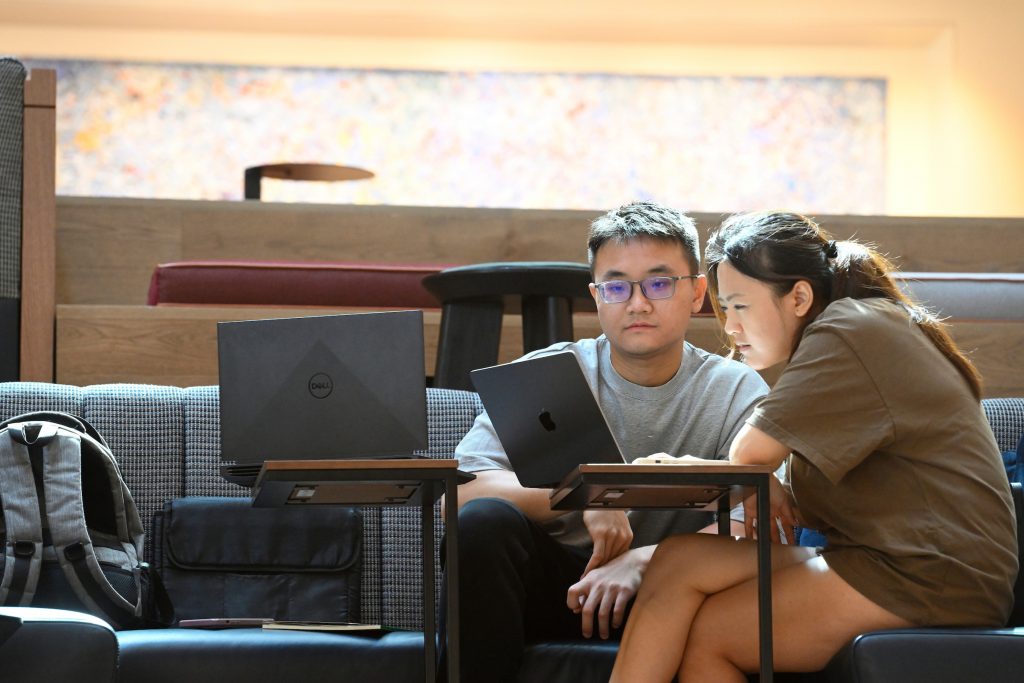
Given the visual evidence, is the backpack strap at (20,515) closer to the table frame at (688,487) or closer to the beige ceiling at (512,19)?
the table frame at (688,487)

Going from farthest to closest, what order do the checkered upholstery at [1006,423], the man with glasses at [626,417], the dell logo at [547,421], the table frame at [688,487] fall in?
the checkered upholstery at [1006,423] → the man with glasses at [626,417] → the dell logo at [547,421] → the table frame at [688,487]

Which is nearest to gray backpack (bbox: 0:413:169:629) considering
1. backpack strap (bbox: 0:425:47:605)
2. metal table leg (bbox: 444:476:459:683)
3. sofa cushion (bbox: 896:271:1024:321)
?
backpack strap (bbox: 0:425:47:605)

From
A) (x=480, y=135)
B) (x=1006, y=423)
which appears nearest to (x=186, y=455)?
(x=1006, y=423)

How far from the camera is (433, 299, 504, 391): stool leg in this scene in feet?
9.41

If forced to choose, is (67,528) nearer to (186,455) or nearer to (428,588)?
(186,455)

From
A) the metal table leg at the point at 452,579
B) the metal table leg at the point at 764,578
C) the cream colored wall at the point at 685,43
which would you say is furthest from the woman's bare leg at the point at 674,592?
the cream colored wall at the point at 685,43

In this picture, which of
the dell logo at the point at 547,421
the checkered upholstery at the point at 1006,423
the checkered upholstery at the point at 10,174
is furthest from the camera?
the checkered upholstery at the point at 10,174

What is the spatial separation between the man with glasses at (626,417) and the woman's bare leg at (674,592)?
0.16 meters

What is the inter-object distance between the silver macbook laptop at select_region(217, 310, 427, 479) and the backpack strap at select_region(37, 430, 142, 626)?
0.37m

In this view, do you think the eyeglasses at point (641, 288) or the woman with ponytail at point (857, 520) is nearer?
the woman with ponytail at point (857, 520)

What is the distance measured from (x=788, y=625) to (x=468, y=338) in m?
1.20

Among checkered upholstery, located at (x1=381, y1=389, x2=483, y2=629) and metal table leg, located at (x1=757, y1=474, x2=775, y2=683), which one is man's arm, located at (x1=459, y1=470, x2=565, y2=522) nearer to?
checkered upholstery, located at (x1=381, y1=389, x2=483, y2=629)

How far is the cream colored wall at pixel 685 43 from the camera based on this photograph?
643 centimetres

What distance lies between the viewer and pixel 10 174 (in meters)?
3.04
